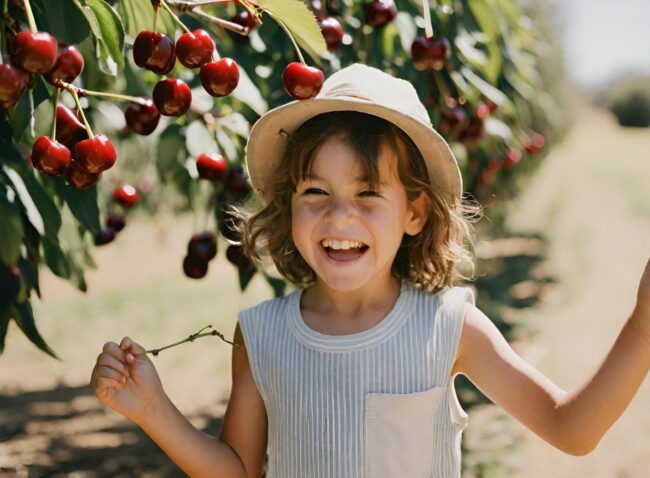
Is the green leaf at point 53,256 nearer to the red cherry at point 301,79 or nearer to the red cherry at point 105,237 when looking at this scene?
the red cherry at point 105,237

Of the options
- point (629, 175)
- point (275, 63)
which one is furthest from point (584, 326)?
point (629, 175)

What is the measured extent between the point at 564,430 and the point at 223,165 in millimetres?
885

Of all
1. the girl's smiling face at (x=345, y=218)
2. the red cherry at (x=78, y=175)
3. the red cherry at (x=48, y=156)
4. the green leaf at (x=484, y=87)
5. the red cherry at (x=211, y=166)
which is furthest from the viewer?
the green leaf at (x=484, y=87)

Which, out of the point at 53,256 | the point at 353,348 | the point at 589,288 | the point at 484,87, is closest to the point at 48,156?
the point at 53,256

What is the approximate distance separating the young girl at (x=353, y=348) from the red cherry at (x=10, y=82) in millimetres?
584

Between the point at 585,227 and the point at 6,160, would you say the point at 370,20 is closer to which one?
the point at 6,160

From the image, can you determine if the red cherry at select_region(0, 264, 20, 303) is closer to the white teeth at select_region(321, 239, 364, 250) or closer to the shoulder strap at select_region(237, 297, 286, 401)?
the shoulder strap at select_region(237, 297, 286, 401)

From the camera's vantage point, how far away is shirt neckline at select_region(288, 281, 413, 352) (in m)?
1.60

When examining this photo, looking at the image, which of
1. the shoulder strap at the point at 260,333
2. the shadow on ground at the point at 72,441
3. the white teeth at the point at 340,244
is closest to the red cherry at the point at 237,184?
the shoulder strap at the point at 260,333

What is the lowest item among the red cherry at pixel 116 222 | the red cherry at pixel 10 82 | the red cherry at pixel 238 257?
the red cherry at pixel 116 222

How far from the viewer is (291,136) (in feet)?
5.60

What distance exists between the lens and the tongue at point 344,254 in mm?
1559

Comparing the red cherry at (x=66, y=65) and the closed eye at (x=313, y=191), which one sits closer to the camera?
the red cherry at (x=66, y=65)

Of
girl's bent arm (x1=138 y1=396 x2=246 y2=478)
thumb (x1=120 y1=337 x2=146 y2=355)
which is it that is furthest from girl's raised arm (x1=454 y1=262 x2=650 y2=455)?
thumb (x1=120 y1=337 x2=146 y2=355)
